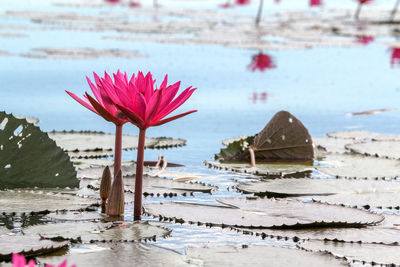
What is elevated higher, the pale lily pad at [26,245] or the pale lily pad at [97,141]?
the pale lily pad at [97,141]

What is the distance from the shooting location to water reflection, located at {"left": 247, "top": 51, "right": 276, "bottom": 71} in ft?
18.9

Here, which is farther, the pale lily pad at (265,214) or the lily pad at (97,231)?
the pale lily pad at (265,214)

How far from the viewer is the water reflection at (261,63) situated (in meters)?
5.77

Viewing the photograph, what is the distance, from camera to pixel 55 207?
5.92ft

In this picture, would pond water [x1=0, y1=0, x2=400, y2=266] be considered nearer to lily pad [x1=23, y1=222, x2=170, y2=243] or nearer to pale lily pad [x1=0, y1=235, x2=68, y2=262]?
lily pad [x1=23, y1=222, x2=170, y2=243]

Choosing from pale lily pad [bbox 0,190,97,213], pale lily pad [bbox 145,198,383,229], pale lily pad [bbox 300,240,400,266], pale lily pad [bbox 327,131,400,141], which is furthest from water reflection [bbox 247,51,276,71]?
pale lily pad [bbox 300,240,400,266]

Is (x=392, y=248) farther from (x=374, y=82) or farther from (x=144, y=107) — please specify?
(x=374, y=82)

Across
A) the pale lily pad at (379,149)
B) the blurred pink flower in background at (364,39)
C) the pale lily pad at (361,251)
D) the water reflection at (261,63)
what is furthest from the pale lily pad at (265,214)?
the blurred pink flower in background at (364,39)

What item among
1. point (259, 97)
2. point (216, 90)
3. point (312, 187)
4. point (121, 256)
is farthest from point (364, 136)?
point (121, 256)

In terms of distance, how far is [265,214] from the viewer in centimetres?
187

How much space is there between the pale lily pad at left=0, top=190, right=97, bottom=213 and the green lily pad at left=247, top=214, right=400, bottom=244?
1.41 ft

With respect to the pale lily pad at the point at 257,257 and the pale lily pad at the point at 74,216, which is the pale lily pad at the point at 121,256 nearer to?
the pale lily pad at the point at 257,257

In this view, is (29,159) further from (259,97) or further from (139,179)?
(259,97)

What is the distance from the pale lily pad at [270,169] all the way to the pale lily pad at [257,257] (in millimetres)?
884
